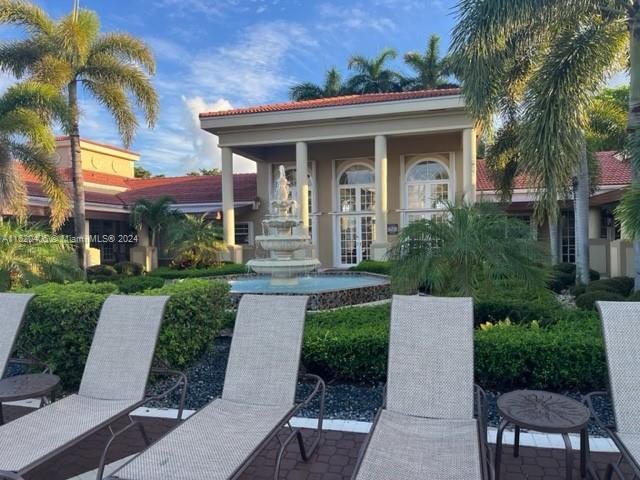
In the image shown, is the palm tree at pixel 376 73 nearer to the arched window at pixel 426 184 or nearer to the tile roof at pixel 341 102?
the arched window at pixel 426 184

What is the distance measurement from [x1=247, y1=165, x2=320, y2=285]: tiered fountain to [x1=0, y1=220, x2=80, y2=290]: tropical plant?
152 inches

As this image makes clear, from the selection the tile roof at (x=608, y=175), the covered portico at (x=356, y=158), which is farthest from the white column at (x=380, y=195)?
the tile roof at (x=608, y=175)

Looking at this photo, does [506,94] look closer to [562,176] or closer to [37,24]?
[562,176]

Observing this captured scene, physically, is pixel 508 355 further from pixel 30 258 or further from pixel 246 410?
pixel 30 258

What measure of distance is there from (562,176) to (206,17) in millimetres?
→ 11050

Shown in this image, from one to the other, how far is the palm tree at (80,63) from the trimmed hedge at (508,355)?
1236 centimetres

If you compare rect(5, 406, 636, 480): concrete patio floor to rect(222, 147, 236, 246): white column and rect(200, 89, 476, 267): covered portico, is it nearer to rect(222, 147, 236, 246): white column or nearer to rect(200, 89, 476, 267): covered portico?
rect(200, 89, 476, 267): covered portico

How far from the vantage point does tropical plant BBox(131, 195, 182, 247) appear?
66.7ft

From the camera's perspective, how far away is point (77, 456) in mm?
3627

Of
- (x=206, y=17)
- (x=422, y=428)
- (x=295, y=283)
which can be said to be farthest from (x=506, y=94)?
(x=422, y=428)

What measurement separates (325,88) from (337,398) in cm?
3016

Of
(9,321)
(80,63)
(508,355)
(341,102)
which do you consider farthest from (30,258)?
(341,102)

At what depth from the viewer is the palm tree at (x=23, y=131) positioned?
12719 millimetres

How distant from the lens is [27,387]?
3719mm
